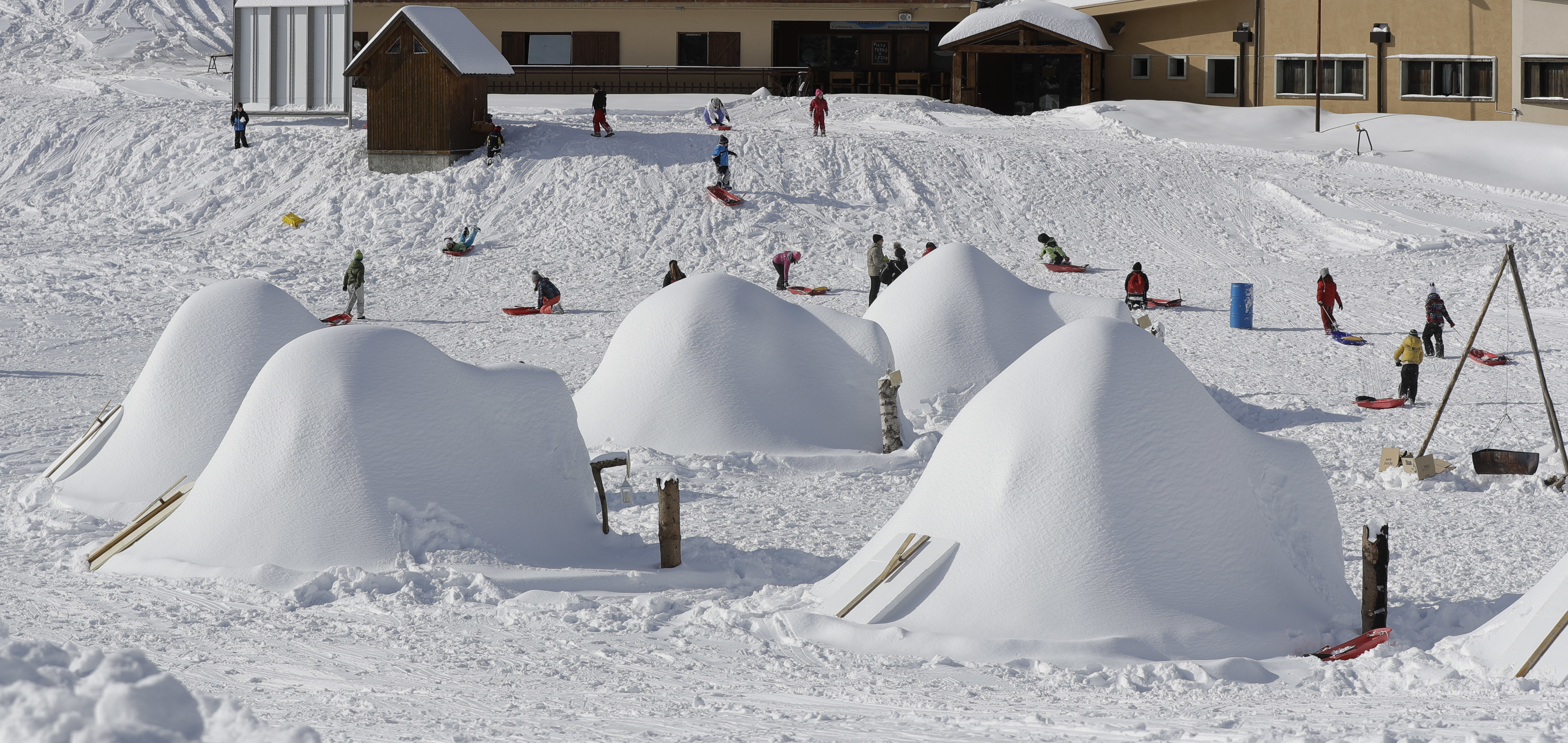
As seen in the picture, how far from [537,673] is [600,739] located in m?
1.28

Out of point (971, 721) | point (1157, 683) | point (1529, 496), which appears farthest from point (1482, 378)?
point (971, 721)

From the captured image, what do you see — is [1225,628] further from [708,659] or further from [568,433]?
[568,433]

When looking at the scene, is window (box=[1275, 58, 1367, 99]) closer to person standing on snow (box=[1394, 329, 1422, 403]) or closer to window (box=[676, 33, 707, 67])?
window (box=[676, 33, 707, 67])

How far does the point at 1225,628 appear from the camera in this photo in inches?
331

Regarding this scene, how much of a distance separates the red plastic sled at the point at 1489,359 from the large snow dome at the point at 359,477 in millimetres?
12439

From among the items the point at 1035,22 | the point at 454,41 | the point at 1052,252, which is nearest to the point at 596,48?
the point at 454,41

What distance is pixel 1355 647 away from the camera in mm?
8516

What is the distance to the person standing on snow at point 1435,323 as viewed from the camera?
17609 millimetres

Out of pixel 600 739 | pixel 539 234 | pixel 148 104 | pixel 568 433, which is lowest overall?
pixel 600 739

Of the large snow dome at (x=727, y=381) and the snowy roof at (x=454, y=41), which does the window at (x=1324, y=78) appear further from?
the large snow dome at (x=727, y=381)

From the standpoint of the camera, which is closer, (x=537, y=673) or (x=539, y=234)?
(x=537, y=673)

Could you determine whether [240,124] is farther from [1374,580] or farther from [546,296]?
[1374,580]

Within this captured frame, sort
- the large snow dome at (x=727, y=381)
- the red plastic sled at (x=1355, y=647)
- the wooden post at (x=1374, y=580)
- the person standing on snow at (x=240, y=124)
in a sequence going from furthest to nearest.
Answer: the person standing on snow at (x=240, y=124)
the large snow dome at (x=727, y=381)
the wooden post at (x=1374, y=580)
the red plastic sled at (x=1355, y=647)

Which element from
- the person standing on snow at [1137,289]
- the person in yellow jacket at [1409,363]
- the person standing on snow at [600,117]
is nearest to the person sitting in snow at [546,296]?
the person standing on snow at [1137,289]
